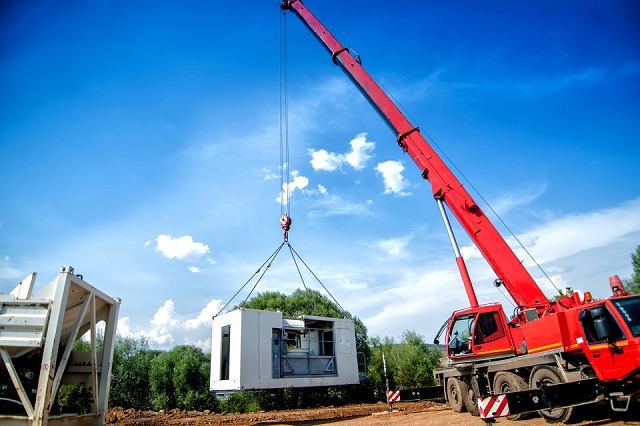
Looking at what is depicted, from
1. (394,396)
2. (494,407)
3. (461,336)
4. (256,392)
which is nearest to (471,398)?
(461,336)

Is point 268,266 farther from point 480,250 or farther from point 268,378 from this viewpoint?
point 480,250

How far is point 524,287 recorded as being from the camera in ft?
28.6

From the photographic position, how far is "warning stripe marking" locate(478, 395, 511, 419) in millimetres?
6469

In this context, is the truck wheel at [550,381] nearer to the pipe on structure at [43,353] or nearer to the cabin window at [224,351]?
the cabin window at [224,351]

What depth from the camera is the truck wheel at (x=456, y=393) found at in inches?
424

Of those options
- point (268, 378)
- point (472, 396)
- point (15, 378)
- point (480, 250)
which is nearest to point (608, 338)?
point (480, 250)

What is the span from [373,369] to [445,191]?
16.8m

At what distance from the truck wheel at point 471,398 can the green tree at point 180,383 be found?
19.2m

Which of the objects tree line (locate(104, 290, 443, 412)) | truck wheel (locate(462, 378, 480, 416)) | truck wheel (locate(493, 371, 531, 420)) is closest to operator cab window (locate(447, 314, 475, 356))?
truck wheel (locate(462, 378, 480, 416))

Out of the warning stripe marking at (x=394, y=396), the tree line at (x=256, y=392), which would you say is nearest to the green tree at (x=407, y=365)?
the tree line at (x=256, y=392)

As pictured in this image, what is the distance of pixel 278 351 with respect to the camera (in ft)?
37.6

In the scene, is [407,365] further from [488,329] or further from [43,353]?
[43,353]

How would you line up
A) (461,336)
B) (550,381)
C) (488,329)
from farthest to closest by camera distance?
(461,336), (488,329), (550,381)

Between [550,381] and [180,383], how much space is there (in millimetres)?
23548
